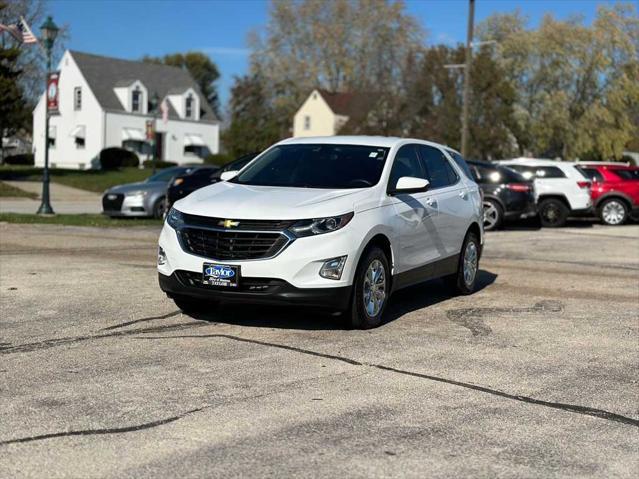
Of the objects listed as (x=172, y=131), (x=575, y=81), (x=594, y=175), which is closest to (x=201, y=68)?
(x=172, y=131)

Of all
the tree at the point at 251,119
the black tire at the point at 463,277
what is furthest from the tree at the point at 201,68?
the black tire at the point at 463,277

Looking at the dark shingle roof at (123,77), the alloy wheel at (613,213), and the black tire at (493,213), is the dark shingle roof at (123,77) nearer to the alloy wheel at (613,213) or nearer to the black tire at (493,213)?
the alloy wheel at (613,213)

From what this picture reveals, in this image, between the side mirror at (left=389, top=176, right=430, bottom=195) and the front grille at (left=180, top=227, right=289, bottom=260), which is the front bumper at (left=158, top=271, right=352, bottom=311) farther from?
the side mirror at (left=389, top=176, right=430, bottom=195)

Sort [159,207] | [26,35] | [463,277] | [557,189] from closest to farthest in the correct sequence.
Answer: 1. [463,277]
2. [159,207]
3. [557,189]
4. [26,35]

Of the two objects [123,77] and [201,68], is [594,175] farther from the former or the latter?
[201,68]

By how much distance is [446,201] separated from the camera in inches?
380

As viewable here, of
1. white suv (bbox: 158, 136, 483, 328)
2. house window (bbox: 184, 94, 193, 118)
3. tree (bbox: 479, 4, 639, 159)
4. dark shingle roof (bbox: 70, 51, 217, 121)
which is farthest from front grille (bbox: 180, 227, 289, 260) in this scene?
house window (bbox: 184, 94, 193, 118)

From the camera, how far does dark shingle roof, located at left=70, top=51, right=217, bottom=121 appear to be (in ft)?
206

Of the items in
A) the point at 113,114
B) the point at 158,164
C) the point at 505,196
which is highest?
the point at 113,114

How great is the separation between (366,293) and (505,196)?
13.6m

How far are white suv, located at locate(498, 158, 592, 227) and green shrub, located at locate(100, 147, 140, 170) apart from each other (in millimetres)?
37794

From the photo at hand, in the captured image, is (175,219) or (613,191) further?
(613,191)

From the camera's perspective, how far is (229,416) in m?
5.10

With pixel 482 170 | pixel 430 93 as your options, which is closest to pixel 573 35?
pixel 430 93
